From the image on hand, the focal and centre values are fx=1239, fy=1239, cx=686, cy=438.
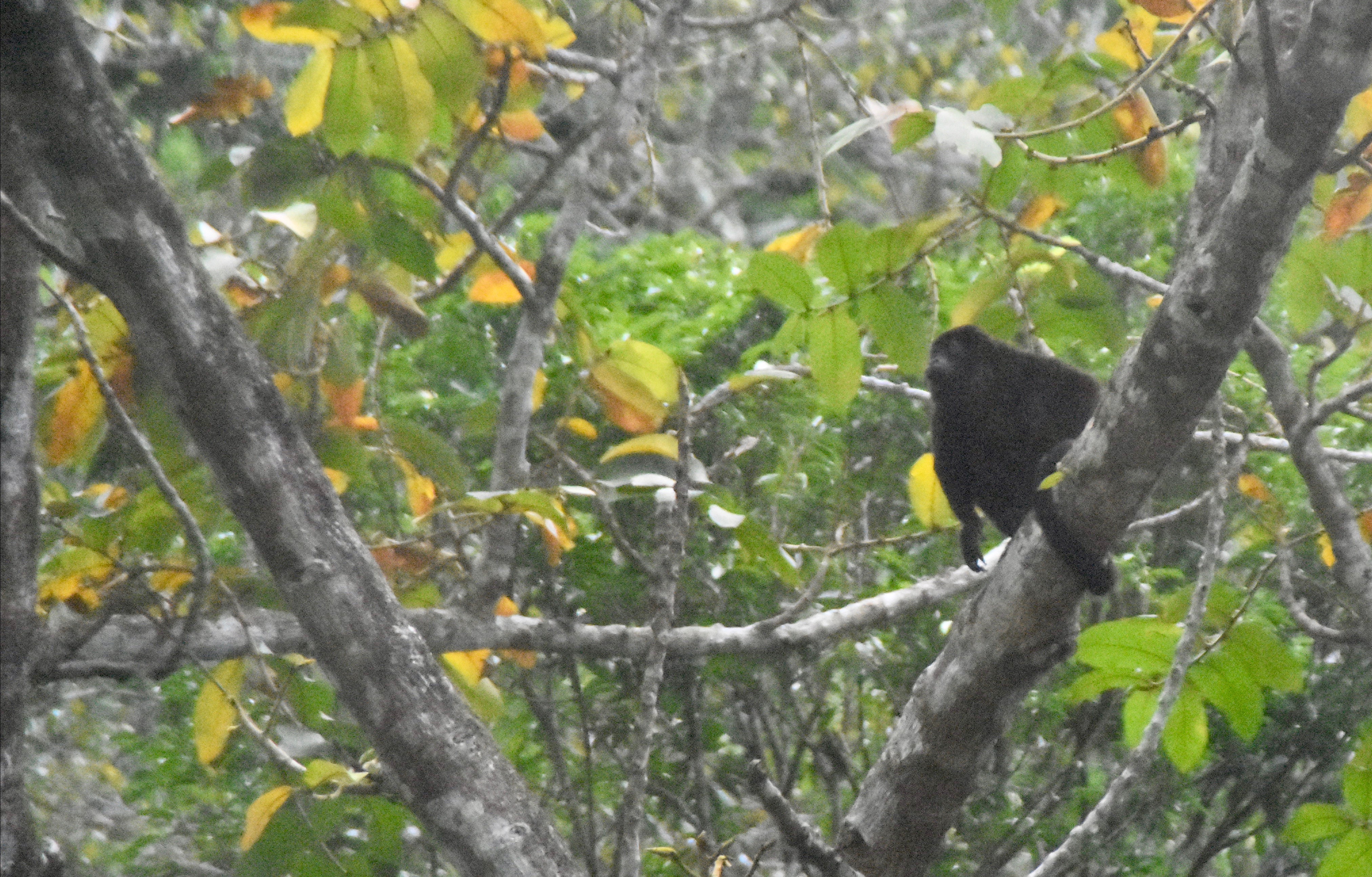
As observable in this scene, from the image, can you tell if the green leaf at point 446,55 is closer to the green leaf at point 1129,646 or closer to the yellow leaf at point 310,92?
the yellow leaf at point 310,92

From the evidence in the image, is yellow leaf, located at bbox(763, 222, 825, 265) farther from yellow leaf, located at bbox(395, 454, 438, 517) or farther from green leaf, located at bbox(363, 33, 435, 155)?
yellow leaf, located at bbox(395, 454, 438, 517)

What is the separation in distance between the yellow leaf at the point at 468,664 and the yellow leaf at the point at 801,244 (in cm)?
129

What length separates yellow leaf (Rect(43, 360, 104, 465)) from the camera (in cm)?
298

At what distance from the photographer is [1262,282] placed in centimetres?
207

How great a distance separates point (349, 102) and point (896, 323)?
121 cm

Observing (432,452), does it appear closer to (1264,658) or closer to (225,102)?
(225,102)

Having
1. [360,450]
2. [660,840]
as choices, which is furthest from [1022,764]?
[360,450]

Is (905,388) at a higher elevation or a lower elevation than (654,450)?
higher

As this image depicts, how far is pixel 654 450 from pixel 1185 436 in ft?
3.88

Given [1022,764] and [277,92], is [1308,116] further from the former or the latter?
[277,92]

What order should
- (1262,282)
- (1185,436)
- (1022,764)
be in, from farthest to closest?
1. (1022,764)
2. (1185,436)
3. (1262,282)

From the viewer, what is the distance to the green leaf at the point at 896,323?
8.54 feet

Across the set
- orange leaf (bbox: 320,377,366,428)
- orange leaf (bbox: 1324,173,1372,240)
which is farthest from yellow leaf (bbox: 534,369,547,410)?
orange leaf (bbox: 1324,173,1372,240)

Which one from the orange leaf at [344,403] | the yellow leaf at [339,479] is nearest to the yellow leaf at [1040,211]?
the orange leaf at [344,403]
